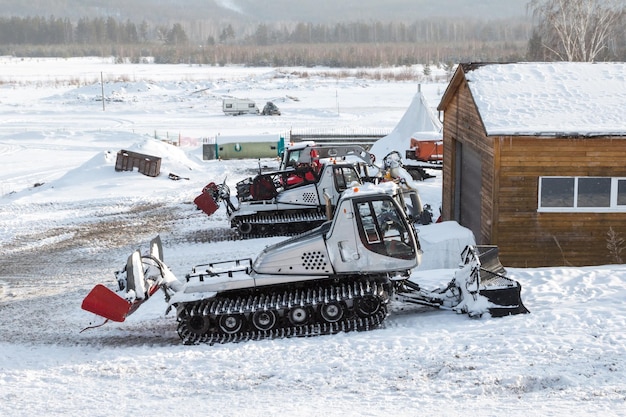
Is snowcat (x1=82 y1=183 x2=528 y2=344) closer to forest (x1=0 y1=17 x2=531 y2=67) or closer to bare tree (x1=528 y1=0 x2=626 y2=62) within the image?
bare tree (x1=528 y1=0 x2=626 y2=62)

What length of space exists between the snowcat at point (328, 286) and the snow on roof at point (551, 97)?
13.8 ft

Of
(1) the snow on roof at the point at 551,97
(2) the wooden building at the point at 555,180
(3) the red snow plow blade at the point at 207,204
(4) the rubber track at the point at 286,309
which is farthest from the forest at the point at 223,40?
(4) the rubber track at the point at 286,309

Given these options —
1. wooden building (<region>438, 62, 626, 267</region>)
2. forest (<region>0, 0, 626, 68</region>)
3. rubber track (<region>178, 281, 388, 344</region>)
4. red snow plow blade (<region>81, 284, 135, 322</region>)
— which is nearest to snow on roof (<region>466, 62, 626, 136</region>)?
wooden building (<region>438, 62, 626, 267</region>)

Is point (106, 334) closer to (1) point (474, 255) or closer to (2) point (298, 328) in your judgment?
(2) point (298, 328)

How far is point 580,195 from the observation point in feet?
49.9

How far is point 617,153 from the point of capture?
49.2ft

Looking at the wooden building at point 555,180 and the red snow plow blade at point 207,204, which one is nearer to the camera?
the wooden building at point 555,180

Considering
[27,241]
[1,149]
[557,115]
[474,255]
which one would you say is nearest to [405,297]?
Result: [474,255]

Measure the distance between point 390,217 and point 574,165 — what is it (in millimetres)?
5083

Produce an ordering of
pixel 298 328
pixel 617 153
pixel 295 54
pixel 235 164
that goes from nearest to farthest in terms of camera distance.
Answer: pixel 298 328 → pixel 617 153 → pixel 235 164 → pixel 295 54

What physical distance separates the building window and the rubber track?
5.00 m

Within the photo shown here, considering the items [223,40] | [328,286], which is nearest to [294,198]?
[328,286]

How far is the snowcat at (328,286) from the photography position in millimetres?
11617

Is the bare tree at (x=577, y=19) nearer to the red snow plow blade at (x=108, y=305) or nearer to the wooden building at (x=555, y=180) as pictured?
the wooden building at (x=555, y=180)
